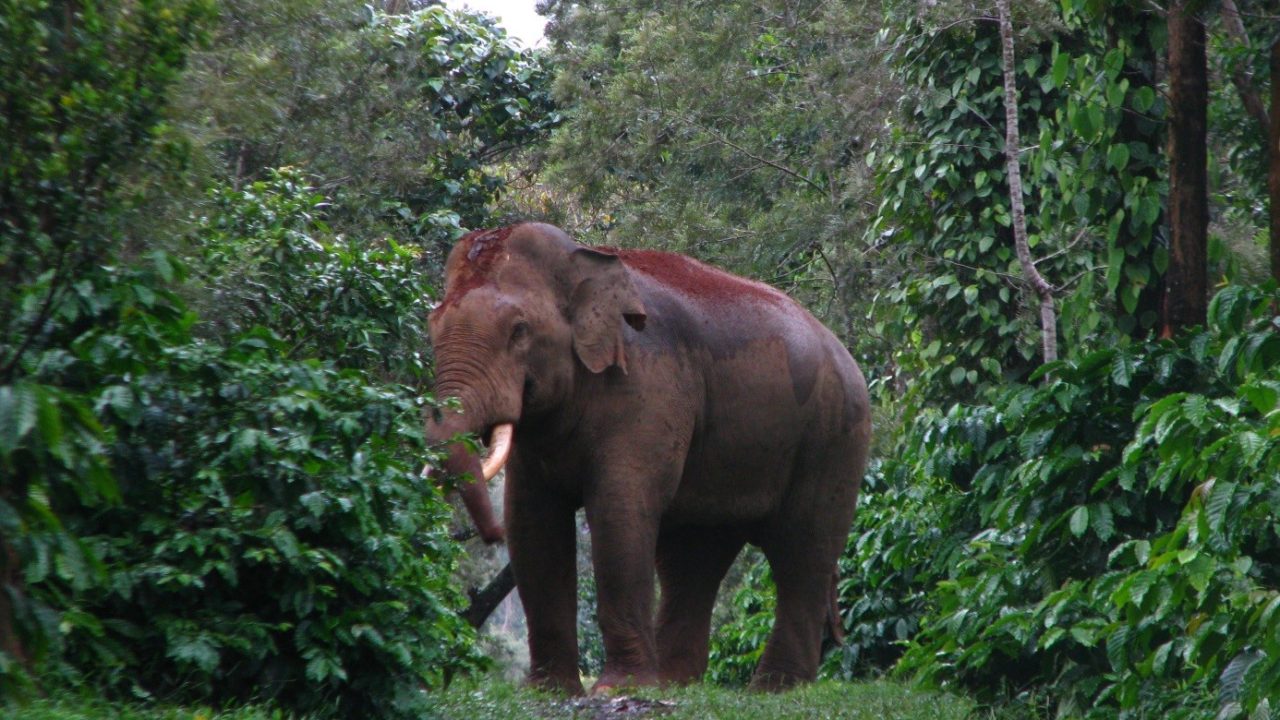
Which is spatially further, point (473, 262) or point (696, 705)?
point (473, 262)

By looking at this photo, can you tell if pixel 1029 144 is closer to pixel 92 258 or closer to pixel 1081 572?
pixel 1081 572

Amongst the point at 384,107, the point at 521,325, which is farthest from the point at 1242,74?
the point at 384,107

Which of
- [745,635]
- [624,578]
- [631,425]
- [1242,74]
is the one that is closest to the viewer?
[1242,74]

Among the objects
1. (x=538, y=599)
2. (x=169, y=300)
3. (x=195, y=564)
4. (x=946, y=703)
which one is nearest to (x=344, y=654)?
(x=195, y=564)

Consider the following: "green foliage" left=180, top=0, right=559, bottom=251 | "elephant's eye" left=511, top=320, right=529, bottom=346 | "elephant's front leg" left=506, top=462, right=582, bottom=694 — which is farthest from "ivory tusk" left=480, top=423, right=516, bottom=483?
"green foliage" left=180, top=0, right=559, bottom=251

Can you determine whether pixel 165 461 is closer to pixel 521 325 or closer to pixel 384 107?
pixel 521 325

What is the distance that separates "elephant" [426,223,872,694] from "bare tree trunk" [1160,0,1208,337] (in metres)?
3.10

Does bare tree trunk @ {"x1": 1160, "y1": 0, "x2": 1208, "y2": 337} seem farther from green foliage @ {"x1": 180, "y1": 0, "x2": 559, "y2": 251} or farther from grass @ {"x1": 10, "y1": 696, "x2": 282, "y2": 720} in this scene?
grass @ {"x1": 10, "y1": 696, "x2": 282, "y2": 720}

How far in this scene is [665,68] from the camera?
66.4 ft

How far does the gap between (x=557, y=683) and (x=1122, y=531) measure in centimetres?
377

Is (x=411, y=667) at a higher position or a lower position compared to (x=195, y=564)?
lower

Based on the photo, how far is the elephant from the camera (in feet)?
33.1

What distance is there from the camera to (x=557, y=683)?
1045 centimetres

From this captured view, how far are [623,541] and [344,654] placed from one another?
315 centimetres
